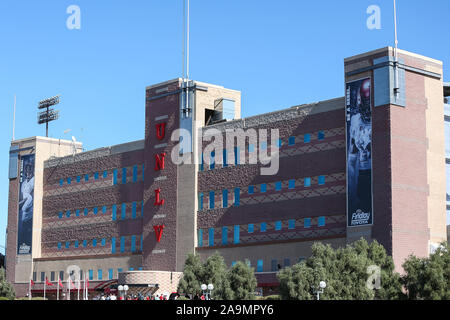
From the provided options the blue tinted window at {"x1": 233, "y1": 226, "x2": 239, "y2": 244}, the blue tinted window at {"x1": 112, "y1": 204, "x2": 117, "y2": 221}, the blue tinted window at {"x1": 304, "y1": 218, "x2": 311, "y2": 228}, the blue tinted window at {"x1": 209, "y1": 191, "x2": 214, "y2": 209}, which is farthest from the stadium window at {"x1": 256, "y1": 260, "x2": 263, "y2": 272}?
the blue tinted window at {"x1": 112, "y1": 204, "x2": 117, "y2": 221}

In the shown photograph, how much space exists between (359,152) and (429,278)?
19167 millimetres

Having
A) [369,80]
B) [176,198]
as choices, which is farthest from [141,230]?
[369,80]

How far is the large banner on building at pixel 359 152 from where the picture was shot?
243 feet

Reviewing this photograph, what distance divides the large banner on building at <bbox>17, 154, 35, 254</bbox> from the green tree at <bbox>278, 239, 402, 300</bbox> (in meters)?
61.2

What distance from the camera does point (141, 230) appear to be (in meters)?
101

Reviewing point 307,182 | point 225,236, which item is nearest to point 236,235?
point 225,236

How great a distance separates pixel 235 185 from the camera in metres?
88.9

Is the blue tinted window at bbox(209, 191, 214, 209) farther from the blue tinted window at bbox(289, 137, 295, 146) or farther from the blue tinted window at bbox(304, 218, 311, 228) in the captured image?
the blue tinted window at bbox(304, 218, 311, 228)

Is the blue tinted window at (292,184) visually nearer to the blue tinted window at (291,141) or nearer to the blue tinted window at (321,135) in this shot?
the blue tinted window at (291,141)

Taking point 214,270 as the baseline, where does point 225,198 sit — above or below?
above

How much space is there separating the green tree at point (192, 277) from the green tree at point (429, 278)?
2616 centimetres

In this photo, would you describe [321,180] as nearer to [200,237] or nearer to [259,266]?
[259,266]
